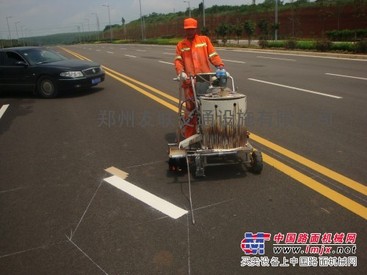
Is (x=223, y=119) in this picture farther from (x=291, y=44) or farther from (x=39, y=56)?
(x=291, y=44)

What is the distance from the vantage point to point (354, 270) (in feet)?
9.15

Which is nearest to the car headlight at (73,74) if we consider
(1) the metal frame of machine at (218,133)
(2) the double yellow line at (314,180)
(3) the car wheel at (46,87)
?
(3) the car wheel at (46,87)

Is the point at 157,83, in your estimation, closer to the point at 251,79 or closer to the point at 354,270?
the point at 251,79

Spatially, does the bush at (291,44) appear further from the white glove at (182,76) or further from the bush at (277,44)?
the white glove at (182,76)

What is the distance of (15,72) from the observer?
37.6ft

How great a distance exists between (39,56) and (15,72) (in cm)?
91

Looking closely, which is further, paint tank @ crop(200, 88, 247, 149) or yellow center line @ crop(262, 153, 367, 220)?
paint tank @ crop(200, 88, 247, 149)

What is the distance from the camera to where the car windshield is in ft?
37.9

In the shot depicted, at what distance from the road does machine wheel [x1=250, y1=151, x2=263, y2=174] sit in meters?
0.10

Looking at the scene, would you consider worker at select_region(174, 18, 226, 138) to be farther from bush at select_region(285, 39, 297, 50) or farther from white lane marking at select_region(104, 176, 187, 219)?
bush at select_region(285, 39, 297, 50)

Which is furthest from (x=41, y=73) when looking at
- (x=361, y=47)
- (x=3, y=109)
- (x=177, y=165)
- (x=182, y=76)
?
(x=361, y=47)

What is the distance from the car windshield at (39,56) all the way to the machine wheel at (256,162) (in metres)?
9.10

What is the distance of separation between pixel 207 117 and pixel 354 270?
2235 millimetres

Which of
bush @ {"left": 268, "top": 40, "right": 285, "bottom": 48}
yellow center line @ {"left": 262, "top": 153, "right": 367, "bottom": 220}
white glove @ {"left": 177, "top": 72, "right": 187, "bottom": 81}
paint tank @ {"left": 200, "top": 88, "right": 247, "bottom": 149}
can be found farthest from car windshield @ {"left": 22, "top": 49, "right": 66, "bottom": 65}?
bush @ {"left": 268, "top": 40, "right": 285, "bottom": 48}
